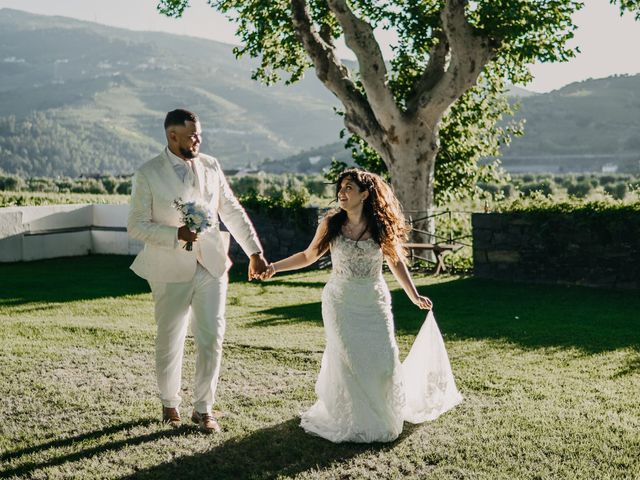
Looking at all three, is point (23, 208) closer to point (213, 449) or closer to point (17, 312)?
point (17, 312)

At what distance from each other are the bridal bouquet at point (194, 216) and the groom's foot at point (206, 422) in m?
1.35

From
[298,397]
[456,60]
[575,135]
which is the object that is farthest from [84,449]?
[575,135]

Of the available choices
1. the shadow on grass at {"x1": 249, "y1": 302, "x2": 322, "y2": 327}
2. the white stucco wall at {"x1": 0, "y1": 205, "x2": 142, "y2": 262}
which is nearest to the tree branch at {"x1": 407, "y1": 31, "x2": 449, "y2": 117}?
the shadow on grass at {"x1": 249, "y1": 302, "x2": 322, "y2": 327}

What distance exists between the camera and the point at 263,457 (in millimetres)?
5438

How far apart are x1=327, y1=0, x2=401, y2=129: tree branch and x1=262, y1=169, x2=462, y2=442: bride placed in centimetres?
1122

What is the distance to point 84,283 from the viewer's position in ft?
51.7

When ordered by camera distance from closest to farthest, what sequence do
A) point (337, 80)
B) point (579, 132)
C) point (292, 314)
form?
point (292, 314) → point (337, 80) → point (579, 132)

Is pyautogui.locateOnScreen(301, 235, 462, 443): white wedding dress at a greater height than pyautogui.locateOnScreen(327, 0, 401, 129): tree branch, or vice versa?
pyautogui.locateOnScreen(327, 0, 401, 129): tree branch

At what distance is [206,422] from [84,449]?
91cm

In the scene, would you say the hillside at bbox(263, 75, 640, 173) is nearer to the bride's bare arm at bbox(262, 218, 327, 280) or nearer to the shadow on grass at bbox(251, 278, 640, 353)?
the shadow on grass at bbox(251, 278, 640, 353)

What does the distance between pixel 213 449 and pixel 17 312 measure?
7.67 meters

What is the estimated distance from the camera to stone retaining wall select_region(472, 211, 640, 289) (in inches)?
537

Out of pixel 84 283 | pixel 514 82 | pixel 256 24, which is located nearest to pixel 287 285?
pixel 84 283

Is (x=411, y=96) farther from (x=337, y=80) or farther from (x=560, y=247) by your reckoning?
(x=560, y=247)
